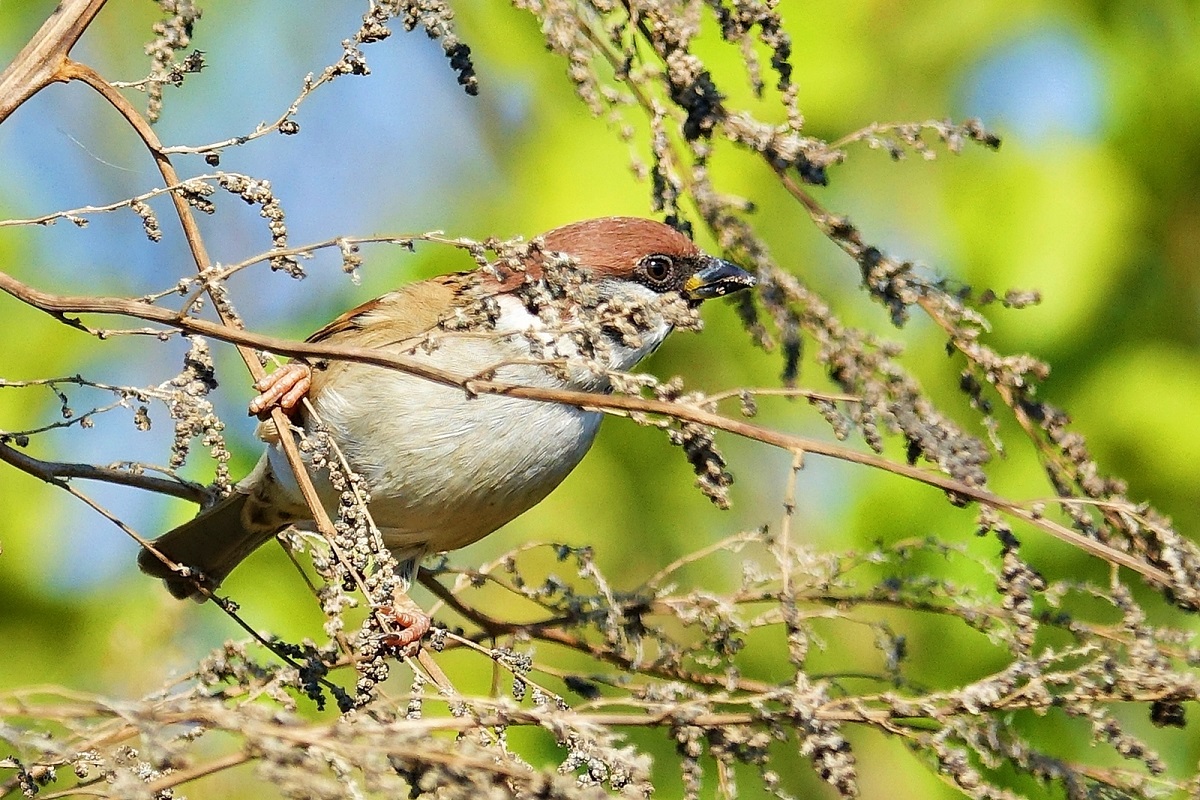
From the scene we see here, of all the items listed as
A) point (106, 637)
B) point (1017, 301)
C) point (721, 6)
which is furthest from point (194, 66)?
point (106, 637)

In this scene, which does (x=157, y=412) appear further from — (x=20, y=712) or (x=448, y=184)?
(x=20, y=712)

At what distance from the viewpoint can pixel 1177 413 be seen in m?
3.68

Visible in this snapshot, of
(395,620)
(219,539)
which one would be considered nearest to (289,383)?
(395,620)

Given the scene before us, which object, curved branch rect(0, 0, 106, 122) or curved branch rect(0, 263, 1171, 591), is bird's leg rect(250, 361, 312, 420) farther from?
curved branch rect(0, 263, 1171, 591)

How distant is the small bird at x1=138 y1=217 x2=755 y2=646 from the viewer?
3.18 meters

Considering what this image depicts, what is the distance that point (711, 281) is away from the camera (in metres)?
3.53

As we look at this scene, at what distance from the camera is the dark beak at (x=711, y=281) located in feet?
11.5

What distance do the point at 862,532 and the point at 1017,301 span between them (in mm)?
1377

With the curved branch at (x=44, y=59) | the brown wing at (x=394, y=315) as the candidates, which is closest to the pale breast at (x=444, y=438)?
the brown wing at (x=394, y=315)

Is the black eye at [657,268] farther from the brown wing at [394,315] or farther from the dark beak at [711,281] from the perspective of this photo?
the brown wing at [394,315]

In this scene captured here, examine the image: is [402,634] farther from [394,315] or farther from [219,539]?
[219,539]

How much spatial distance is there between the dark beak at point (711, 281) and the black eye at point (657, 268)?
0.20 feet

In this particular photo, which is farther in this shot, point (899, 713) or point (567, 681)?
point (567, 681)

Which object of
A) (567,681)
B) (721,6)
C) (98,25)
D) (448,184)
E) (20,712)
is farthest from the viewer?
(98,25)
